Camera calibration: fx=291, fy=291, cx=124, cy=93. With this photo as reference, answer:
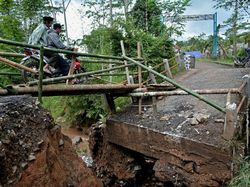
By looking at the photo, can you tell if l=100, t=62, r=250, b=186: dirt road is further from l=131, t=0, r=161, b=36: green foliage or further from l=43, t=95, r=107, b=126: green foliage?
l=131, t=0, r=161, b=36: green foliage

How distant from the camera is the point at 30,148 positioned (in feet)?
8.29

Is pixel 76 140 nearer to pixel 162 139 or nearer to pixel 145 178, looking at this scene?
pixel 145 178

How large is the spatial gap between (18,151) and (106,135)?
3914 millimetres

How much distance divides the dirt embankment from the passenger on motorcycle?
9.61ft

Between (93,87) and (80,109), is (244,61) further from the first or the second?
(93,87)

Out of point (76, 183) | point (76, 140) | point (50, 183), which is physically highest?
point (50, 183)

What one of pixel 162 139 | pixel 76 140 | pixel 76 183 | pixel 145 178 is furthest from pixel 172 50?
pixel 76 183

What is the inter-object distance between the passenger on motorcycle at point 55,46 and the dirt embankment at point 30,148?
2.93 meters

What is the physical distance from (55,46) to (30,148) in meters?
3.55

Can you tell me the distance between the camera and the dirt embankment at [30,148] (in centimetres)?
237


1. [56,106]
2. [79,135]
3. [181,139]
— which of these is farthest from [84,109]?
[181,139]

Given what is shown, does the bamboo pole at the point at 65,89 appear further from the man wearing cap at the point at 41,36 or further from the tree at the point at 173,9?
the tree at the point at 173,9

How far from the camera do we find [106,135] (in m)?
6.31

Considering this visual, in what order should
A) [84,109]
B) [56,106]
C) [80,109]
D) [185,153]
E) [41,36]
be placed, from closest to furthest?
[185,153], [41,36], [84,109], [80,109], [56,106]
